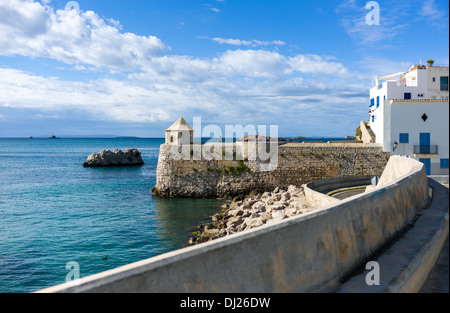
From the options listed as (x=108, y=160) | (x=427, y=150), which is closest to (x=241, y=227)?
(x=427, y=150)

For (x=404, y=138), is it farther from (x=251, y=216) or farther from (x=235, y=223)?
(x=235, y=223)

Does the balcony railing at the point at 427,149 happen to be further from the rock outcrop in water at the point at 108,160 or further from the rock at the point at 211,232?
the rock outcrop in water at the point at 108,160

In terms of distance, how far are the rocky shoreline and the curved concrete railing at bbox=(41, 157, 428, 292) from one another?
1116 centimetres

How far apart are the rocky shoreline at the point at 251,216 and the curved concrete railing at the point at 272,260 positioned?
36.6 feet

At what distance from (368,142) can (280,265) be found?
31858 mm

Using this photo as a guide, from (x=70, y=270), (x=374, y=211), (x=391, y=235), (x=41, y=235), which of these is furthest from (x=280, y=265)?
(x=41, y=235)

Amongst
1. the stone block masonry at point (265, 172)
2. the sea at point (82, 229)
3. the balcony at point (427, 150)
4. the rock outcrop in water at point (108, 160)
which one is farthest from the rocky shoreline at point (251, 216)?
the rock outcrop in water at point (108, 160)

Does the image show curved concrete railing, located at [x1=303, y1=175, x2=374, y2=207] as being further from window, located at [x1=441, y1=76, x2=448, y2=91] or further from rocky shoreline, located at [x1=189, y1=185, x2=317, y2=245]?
window, located at [x1=441, y1=76, x2=448, y2=91]

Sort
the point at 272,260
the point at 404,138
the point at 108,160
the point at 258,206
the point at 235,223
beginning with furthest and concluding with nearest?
the point at 108,160, the point at 404,138, the point at 258,206, the point at 235,223, the point at 272,260

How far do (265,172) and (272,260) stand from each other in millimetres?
28079

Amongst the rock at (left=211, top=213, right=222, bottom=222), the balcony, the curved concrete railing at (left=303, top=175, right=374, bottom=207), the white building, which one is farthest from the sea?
the balcony

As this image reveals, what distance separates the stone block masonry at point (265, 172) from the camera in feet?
99.1

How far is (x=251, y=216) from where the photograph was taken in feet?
66.3

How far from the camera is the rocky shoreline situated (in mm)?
17969
